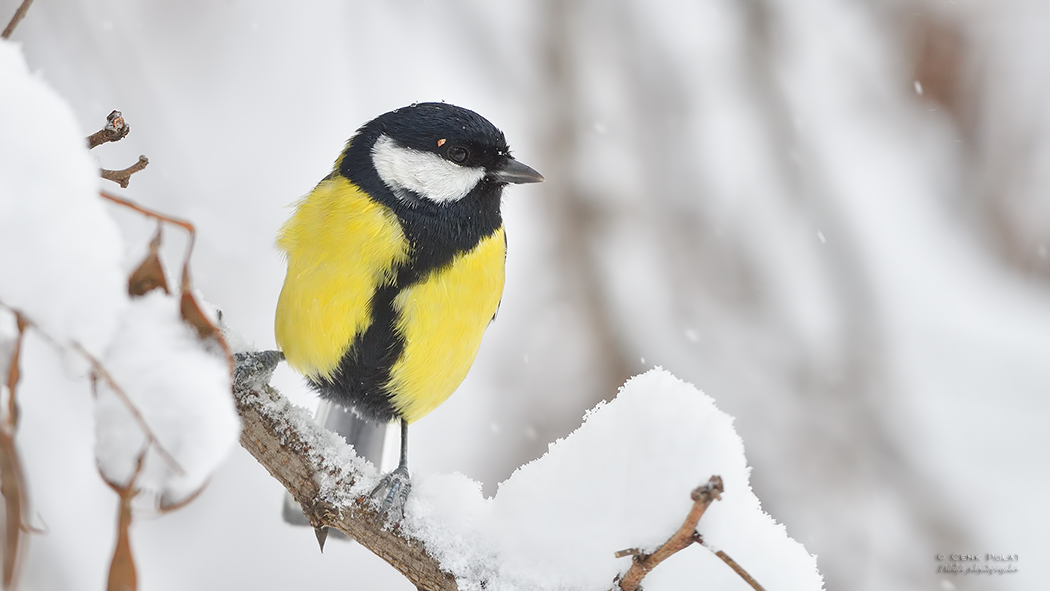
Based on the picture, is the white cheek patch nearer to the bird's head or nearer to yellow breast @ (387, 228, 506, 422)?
the bird's head

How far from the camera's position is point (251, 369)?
188cm

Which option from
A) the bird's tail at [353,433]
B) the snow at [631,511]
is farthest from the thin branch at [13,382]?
the bird's tail at [353,433]

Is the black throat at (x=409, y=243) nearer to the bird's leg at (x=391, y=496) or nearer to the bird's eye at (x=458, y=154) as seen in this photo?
the bird's eye at (x=458, y=154)

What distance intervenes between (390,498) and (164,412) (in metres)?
0.94

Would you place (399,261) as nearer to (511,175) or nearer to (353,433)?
(511,175)

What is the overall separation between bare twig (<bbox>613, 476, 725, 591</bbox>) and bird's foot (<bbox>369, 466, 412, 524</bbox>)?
1.72 feet

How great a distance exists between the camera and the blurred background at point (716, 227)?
12.2 feet

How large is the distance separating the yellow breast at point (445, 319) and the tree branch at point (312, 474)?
0.45 metres

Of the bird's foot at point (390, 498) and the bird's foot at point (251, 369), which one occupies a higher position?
the bird's foot at point (251, 369)

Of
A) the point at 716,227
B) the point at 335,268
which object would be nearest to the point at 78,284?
the point at 335,268

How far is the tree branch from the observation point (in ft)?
5.37

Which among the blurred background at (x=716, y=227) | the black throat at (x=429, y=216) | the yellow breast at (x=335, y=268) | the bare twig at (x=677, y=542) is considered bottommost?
the bare twig at (x=677, y=542)

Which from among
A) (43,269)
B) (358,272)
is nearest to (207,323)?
(43,269)

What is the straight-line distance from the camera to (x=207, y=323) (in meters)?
0.87
